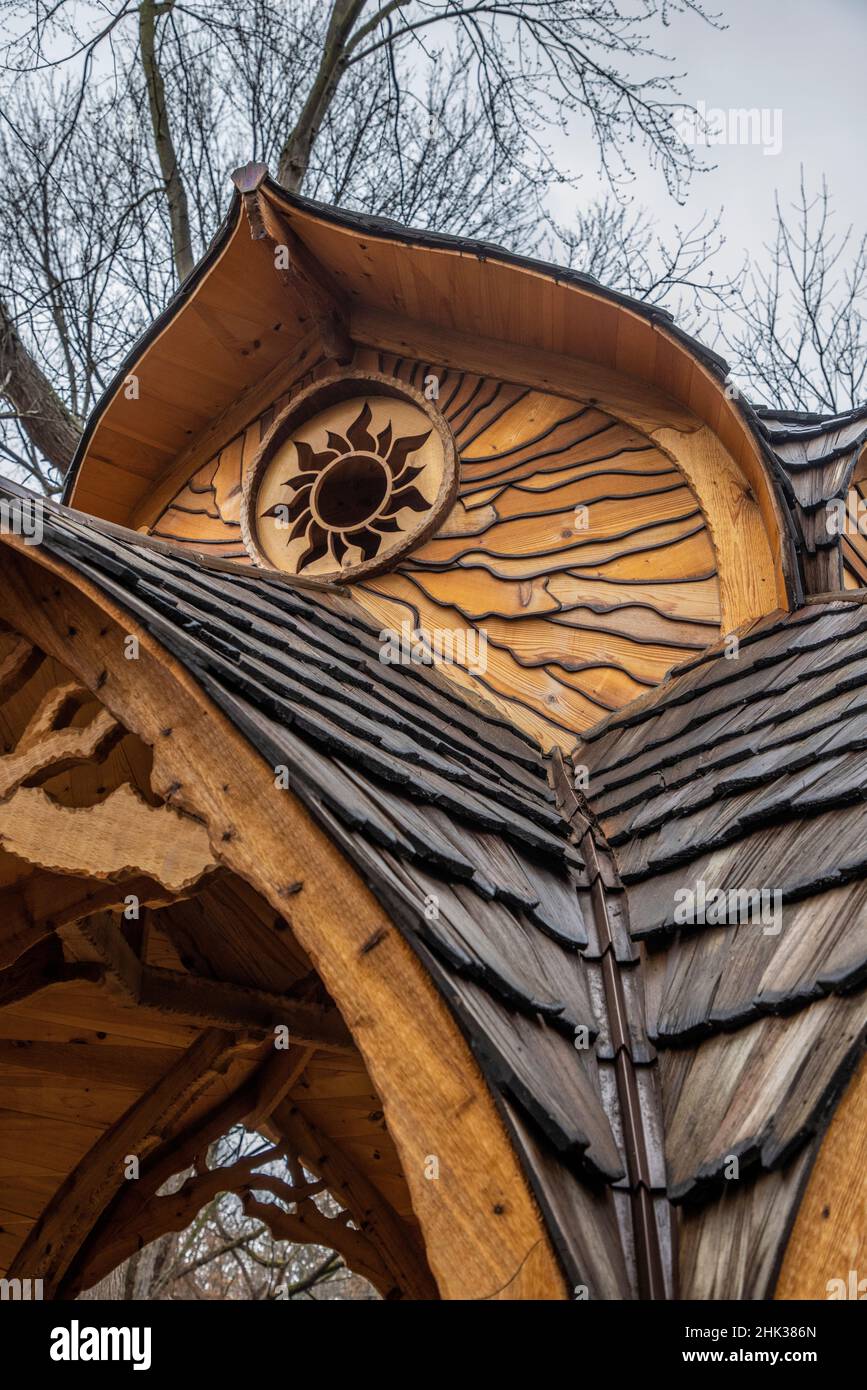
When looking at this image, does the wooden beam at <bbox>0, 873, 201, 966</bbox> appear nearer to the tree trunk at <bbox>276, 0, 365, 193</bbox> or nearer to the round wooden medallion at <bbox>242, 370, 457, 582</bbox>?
the round wooden medallion at <bbox>242, 370, 457, 582</bbox>

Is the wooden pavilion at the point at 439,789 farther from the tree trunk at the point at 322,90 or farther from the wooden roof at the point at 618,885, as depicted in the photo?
the tree trunk at the point at 322,90

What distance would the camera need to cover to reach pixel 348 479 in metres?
5.09

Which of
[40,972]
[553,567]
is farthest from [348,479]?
[40,972]

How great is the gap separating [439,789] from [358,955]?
729mm

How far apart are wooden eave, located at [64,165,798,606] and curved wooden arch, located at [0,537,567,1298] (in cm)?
221

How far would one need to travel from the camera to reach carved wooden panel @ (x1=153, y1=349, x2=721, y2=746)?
160 inches

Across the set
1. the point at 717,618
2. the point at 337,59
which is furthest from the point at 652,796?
the point at 337,59

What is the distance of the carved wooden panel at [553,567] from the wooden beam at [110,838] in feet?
5.67

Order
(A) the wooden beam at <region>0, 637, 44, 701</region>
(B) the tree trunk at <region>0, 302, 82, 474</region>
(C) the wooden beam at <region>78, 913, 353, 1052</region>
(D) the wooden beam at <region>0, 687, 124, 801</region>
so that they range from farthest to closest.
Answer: (B) the tree trunk at <region>0, 302, 82, 474</region>, (C) the wooden beam at <region>78, 913, 353, 1052</region>, (A) the wooden beam at <region>0, 637, 44, 701</region>, (D) the wooden beam at <region>0, 687, 124, 801</region>

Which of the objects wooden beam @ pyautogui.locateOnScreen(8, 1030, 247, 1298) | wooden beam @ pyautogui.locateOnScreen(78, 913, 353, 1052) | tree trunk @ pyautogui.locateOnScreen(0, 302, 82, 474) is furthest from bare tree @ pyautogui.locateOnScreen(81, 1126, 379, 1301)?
tree trunk @ pyautogui.locateOnScreen(0, 302, 82, 474)

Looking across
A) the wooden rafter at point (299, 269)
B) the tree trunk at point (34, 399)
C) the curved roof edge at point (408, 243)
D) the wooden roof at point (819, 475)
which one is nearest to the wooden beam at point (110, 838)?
the wooden roof at point (819, 475)

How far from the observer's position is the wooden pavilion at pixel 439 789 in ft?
6.52
